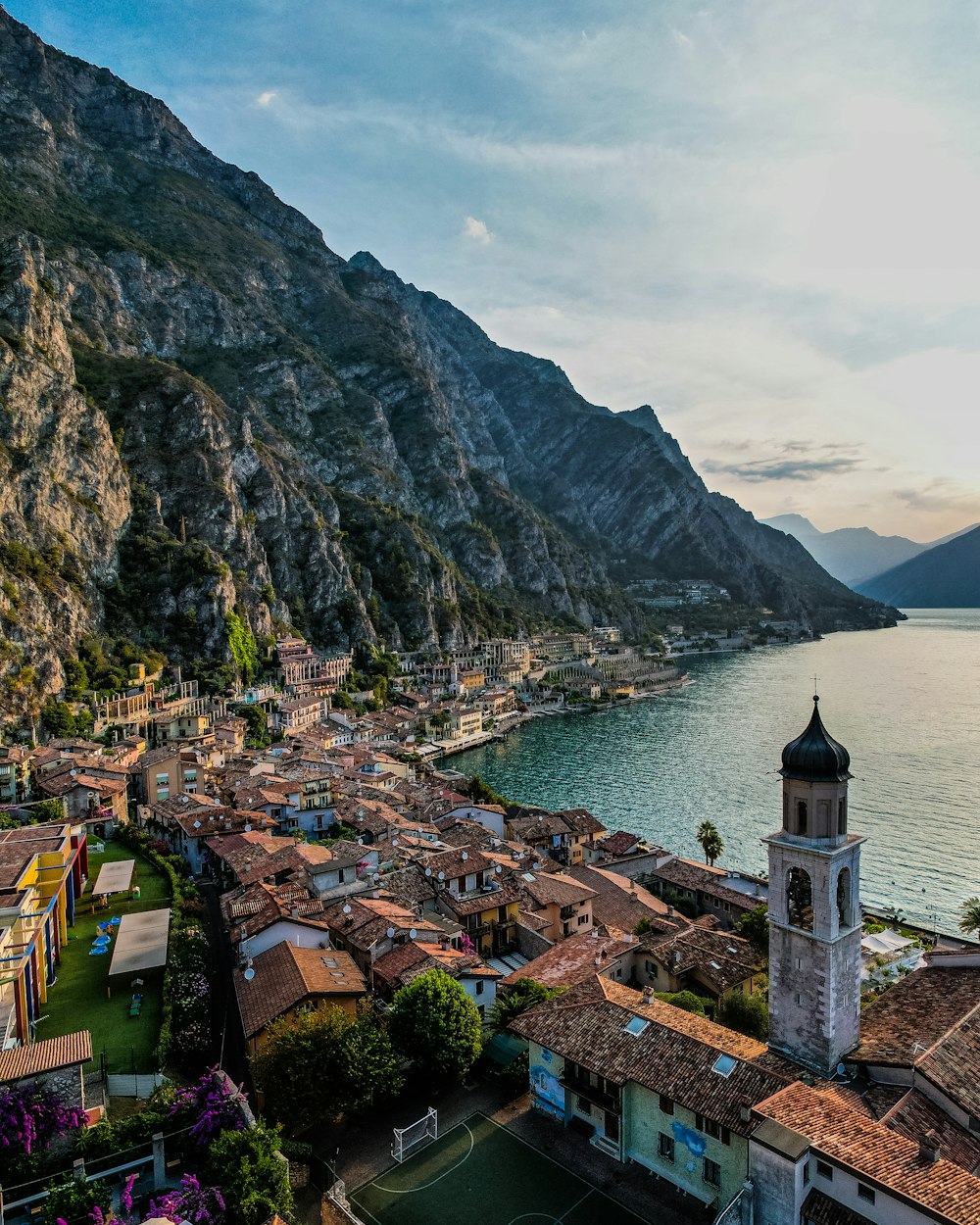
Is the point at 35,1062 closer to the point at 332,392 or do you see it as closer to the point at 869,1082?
the point at 869,1082

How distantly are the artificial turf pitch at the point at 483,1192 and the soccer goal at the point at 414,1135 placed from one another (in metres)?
0.22

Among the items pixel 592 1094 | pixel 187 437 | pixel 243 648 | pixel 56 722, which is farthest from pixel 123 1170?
pixel 187 437

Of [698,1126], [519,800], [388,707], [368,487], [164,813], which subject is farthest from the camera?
[368,487]

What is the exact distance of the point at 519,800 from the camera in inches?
2464

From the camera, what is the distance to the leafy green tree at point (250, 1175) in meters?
13.1

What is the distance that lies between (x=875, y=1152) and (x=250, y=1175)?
35.4ft

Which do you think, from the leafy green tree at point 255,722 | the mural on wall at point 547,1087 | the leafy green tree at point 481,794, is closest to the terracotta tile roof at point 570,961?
the mural on wall at point 547,1087

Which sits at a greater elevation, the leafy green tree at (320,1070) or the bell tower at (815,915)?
the bell tower at (815,915)

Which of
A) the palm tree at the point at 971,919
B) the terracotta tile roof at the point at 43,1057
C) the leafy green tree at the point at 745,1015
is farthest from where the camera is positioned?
the palm tree at the point at 971,919

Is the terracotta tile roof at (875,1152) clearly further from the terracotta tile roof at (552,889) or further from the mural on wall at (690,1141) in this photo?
the terracotta tile roof at (552,889)

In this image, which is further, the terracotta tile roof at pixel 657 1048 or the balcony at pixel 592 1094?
the balcony at pixel 592 1094

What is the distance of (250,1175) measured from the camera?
13.5 m

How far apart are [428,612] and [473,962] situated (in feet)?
363

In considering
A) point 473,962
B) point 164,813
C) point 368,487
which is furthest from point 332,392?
point 473,962
